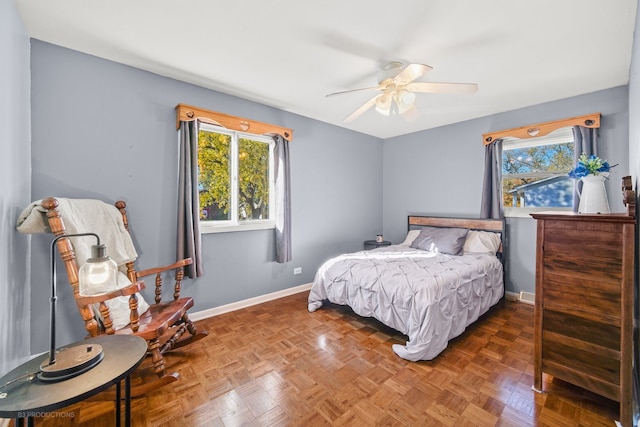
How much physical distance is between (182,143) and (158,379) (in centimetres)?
204

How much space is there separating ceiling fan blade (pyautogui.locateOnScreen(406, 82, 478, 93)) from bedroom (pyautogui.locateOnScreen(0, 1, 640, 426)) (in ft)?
3.55

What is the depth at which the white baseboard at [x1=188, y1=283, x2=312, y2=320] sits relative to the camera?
2840 mm

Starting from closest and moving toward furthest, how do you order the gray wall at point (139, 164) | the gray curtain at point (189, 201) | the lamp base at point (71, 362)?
the lamp base at point (71, 362), the gray wall at point (139, 164), the gray curtain at point (189, 201)

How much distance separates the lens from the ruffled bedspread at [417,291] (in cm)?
213

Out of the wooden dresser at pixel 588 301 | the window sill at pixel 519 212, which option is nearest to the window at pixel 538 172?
the window sill at pixel 519 212

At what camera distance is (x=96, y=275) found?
0.98m

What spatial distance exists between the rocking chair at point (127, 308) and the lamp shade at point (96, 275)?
1.42ft

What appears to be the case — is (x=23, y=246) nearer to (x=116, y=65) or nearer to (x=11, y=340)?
(x=11, y=340)

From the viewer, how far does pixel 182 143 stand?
2617mm

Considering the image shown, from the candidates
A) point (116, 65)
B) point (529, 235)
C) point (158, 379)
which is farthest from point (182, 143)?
point (529, 235)

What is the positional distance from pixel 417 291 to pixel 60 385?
217 cm

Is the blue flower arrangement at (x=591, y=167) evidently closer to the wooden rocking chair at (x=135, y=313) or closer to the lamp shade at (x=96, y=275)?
the lamp shade at (x=96, y=275)

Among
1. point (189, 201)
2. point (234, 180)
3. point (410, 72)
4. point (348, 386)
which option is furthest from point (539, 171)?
point (189, 201)

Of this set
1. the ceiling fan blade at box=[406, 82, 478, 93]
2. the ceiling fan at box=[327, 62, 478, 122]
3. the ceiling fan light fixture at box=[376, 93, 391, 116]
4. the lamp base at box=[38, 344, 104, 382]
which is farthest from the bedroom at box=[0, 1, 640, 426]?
the ceiling fan light fixture at box=[376, 93, 391, 116]
